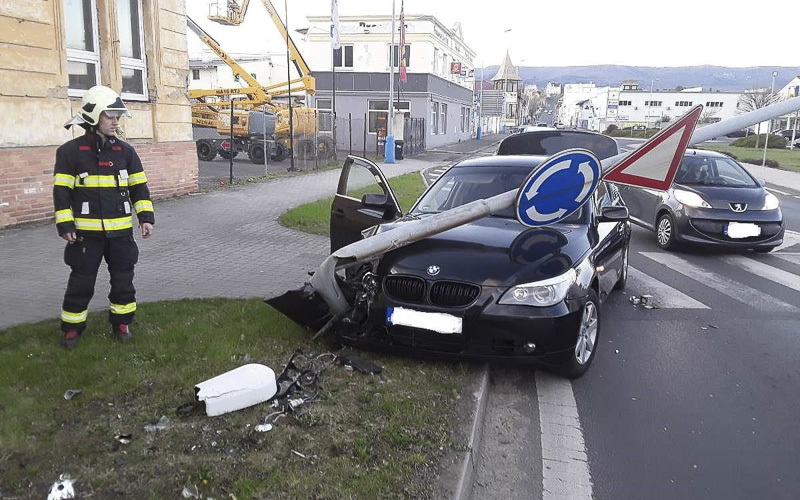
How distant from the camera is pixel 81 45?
38.4 feet

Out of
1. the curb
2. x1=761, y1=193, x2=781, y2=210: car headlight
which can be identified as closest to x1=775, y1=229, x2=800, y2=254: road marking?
x1=761, y1=193, x2=781, y2=210: car headlight

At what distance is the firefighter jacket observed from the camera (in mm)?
4738

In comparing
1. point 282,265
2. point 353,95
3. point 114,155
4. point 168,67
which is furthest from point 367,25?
point 114,155

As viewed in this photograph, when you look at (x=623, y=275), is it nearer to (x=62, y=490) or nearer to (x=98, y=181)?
(x=98, y=181)

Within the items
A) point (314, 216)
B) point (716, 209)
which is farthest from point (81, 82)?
point (716, 209)

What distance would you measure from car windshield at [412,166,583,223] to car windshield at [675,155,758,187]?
224 inches

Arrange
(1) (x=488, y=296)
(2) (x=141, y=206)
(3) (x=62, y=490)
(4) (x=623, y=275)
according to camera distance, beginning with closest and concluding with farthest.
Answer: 1. (3) (x=62, y=490)
2. (1) (x=488, y=296)
3. (2) (x=141, y=206)
4. (4) (x=623, y=275)

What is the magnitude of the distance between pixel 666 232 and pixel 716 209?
956 mm

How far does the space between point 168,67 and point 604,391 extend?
12081 millimetres

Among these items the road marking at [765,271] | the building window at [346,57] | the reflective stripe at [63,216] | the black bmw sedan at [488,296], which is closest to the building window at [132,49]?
the reflective stripe at [63,216]

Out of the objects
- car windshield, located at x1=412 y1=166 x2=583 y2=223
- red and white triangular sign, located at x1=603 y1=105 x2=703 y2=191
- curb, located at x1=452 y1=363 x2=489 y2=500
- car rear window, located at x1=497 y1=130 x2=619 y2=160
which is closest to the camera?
curb, located at x1=452 y1=363 x2=489 y2=500

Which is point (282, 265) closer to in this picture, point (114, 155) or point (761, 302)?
point (114, 155)

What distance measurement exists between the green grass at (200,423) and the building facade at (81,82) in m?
6.11

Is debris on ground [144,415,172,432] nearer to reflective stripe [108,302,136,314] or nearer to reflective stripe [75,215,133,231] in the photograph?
reflective stripe [108,302,136,314]
